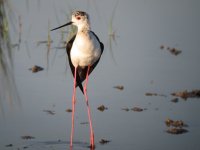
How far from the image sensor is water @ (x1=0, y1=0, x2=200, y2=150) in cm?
684

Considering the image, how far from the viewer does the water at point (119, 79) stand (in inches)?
269

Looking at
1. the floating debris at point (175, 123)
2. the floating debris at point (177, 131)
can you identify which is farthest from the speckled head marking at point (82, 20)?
the floating debris at point (177, 131)

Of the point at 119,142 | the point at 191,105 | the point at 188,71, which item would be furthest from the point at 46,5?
the point at 119,142

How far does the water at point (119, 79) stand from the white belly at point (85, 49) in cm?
58

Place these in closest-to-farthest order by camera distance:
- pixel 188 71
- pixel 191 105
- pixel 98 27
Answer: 1. pixel 191 105
2. pixel 188 71
3. pixel 98 27

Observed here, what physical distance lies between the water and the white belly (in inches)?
22.9

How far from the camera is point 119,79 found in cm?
863

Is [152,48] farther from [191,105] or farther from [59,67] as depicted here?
[191,105]

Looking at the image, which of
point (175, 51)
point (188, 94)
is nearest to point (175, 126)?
point (188, 94)

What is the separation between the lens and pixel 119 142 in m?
6.70

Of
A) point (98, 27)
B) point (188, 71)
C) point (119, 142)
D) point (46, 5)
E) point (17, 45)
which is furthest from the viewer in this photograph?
point (46, 5)

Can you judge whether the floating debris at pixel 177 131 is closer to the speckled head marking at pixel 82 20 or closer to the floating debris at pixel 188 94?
the floating debris at pixel 188 94

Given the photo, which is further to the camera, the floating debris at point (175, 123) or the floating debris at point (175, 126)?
the floating debris at point (175, 123)

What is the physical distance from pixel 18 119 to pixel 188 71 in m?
2.84
